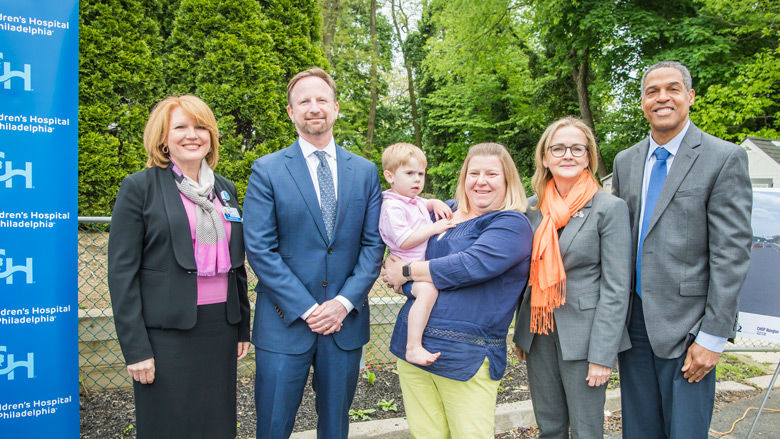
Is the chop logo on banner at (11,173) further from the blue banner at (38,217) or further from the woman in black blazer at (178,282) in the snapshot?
the woman in black blazer at (178,282)

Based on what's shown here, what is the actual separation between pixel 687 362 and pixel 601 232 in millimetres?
756

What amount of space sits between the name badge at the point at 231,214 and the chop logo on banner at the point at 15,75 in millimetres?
1187

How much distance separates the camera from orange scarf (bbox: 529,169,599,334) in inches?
87.1

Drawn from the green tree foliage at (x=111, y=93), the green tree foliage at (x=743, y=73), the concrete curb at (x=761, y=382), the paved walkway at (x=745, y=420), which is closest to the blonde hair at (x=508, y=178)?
the paved walkway at (x=745, y=420)

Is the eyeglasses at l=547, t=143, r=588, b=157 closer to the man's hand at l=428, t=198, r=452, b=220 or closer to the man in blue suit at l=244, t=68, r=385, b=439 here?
the man's hand at l=428, t=198, r=452, b=220

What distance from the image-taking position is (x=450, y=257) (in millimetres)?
2178

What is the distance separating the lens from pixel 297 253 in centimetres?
237

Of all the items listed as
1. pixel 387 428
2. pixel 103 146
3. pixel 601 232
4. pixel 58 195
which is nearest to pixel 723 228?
pixel 601 232

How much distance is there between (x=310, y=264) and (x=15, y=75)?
181 cm

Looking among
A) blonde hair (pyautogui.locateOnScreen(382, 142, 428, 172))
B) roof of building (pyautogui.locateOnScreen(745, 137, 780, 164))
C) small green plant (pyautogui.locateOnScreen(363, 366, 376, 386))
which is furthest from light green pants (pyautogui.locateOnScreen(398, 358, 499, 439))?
roof of building (pyautogui.locateOnScreen(745, 137, 780, 164))

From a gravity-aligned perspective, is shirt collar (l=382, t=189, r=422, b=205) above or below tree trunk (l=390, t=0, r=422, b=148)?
below

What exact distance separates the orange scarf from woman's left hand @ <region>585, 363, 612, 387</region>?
0.26 metres

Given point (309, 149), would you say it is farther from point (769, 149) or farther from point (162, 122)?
point (769, 149)

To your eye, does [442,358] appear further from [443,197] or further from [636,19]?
[443,197]
